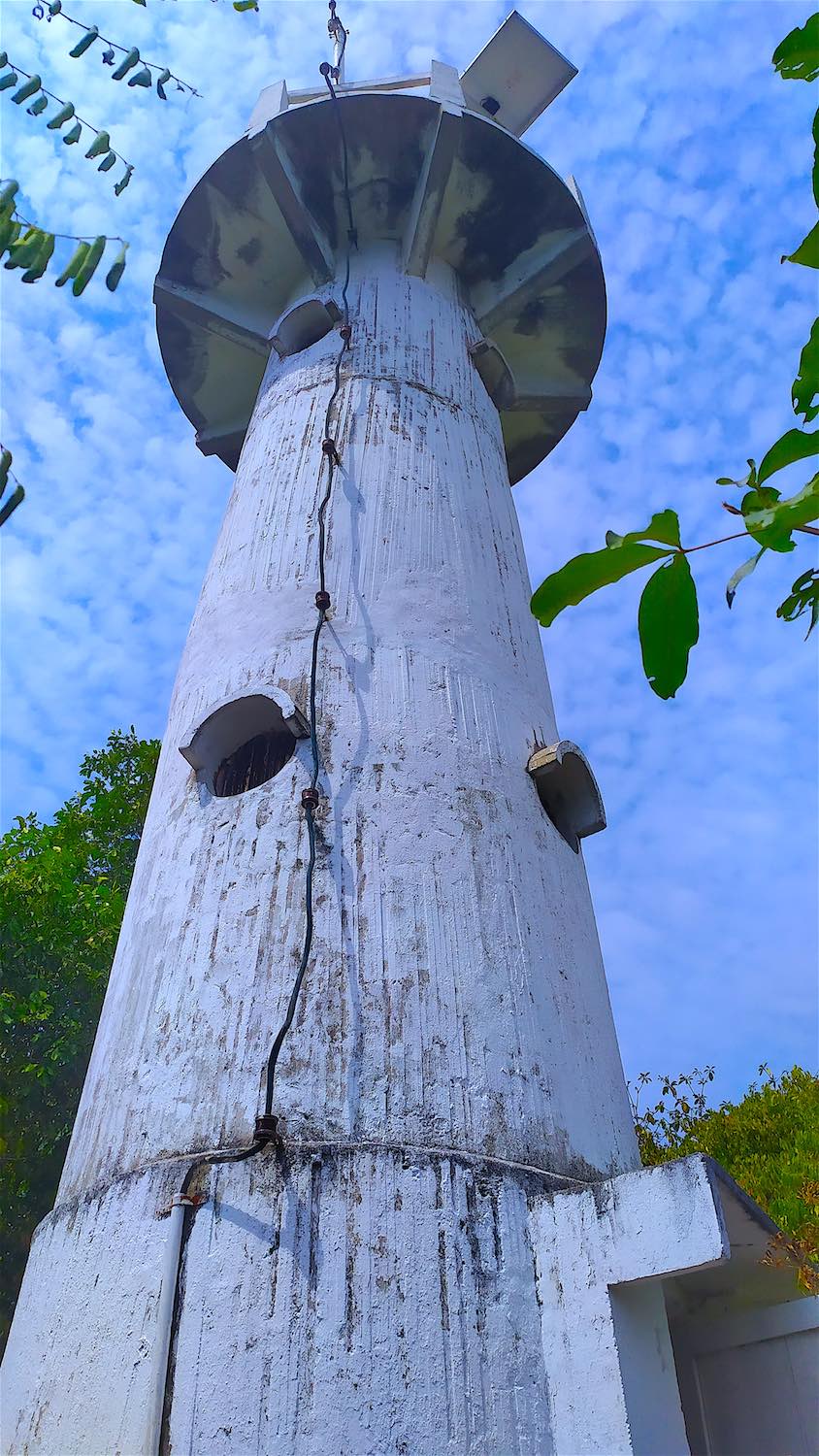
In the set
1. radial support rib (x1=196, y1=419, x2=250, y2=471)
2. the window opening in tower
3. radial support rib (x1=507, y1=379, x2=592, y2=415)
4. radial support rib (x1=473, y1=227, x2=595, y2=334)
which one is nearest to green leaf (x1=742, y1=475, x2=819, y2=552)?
the window opening in tower

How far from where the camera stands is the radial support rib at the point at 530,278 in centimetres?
1155

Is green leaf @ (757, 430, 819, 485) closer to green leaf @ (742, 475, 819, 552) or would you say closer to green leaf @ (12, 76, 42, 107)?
green leaf @ (742, 475, 819, 552)

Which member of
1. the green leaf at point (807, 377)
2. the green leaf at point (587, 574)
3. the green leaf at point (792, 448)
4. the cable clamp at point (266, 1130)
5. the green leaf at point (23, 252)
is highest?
the green leaf at point (23, 252)

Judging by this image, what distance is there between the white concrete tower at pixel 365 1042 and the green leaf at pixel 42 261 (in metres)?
3.42

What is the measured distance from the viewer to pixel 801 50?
2.15 m

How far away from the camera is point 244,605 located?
805 cm

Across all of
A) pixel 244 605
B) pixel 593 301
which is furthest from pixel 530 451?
pixel 244 605

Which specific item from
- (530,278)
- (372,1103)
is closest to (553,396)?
(530,278)

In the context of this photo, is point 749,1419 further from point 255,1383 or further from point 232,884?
point 232,884

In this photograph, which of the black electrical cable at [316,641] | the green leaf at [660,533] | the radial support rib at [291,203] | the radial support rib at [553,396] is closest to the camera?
the green leaf at [660,533]

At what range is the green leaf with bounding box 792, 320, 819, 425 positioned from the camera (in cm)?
210

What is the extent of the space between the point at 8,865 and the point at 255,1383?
11348mm

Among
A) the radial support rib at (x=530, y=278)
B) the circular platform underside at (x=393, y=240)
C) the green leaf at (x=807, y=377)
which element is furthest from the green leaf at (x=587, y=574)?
the radial support rib at (x=530, y=278)

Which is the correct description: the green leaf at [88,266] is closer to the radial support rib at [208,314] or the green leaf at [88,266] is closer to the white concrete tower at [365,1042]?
the white concrete tower at [365,1042]
